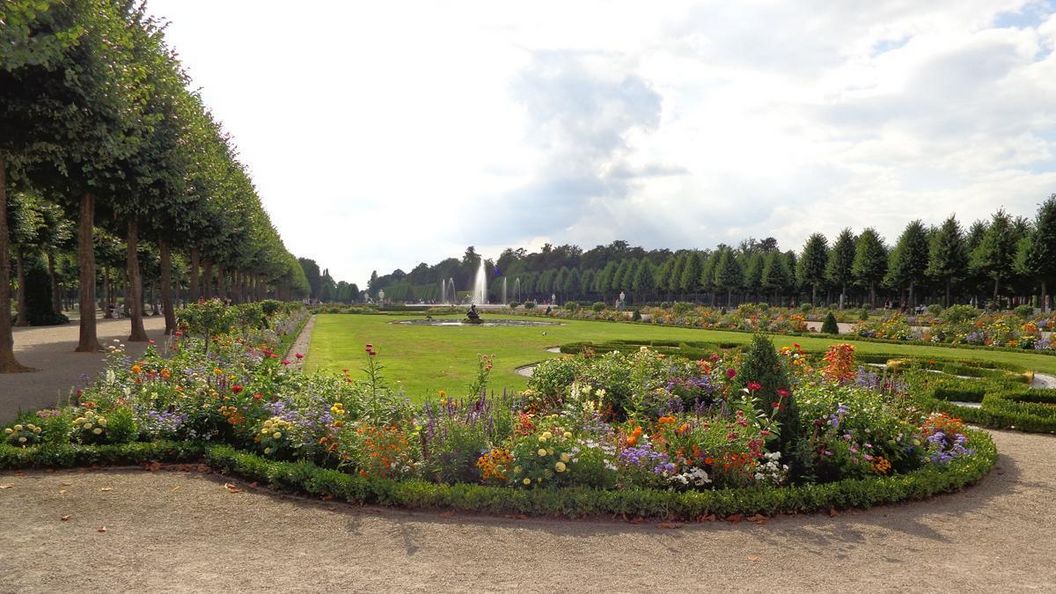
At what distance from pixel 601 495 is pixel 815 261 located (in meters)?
65.3

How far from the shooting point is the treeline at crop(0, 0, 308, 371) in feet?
39.4

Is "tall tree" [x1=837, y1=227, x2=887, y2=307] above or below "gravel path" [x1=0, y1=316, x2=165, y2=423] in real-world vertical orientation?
above

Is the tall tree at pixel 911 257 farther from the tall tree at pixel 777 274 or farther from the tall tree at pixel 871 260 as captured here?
the tall tree at pixel 777 274

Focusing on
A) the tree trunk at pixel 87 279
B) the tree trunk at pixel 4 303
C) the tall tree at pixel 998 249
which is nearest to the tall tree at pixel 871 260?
the tall tree at pixel 998 249

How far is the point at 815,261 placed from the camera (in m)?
64.4

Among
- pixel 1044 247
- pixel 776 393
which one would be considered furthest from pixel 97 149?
pixel 1044 247

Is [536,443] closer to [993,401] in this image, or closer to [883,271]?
[993,401]

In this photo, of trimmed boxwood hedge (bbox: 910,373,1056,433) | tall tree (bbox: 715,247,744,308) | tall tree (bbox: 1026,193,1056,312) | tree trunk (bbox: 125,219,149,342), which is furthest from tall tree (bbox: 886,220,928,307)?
tree trunk (bbox: 125,219,149,342)

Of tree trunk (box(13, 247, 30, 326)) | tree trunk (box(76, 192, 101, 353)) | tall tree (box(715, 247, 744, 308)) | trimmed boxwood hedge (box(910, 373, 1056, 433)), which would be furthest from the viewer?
tall tree (box(715, 247, 744, 308))

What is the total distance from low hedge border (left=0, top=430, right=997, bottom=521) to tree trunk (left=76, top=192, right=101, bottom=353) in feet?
45.0

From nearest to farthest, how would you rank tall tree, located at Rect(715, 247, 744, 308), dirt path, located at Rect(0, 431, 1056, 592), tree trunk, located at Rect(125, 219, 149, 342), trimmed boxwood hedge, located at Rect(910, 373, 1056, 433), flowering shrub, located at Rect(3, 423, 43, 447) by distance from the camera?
dirt path, located at Rect(0, 431, 1056, 592)
flowering shrub, located at Rect(3, 423, 43, 447)
trimmed boxwood hedge, located at Rect(910, 373, 1056, 433)
tree trunk, located at Rect(125, 219, 149, 342)
tall tree, located at Rect(715, 247, 744, 308)

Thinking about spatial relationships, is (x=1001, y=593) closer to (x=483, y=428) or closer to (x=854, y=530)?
(x=854, y=530)

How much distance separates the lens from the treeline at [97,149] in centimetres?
1202

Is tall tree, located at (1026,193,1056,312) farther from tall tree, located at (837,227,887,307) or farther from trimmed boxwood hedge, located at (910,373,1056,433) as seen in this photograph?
trimmed boxwood hedge, located at (910,373,1056,433)
